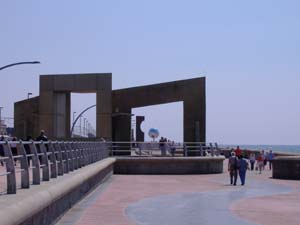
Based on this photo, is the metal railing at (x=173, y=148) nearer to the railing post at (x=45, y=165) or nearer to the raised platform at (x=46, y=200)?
the raised platform at (x=46, y=200)

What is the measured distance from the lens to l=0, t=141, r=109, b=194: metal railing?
9500mm

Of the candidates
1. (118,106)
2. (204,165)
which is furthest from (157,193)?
(118,106)

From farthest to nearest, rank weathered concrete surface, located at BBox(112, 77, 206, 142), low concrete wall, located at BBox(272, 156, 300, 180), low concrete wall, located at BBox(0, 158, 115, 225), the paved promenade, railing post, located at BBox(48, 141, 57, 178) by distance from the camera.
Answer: weathered concrete surface, located at BBox(112, 77, 206, 142), low concrete wall, located at BBox(272, 156, 300, 180), the paved promenade, railing post, located at BBox(48, 141, 57, 178), low concrete wall, located at BBox(0, 158, 115, 225)

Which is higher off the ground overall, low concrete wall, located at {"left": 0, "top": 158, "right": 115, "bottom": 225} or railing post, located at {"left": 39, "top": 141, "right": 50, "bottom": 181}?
railing post, located at {"left": 39, "top": 141, "right": 50, "bottom": 181}

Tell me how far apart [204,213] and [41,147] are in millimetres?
4972

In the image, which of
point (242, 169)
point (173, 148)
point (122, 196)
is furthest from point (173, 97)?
point (122, 196)

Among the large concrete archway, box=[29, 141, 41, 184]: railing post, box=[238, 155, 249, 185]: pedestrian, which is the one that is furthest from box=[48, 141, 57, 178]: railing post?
the large concrete archway

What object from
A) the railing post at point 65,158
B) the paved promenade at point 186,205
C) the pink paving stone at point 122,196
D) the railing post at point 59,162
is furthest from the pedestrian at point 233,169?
the railing post at point 59,162

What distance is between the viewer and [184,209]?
53.9 feet

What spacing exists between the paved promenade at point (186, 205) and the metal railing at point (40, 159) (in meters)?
1.02

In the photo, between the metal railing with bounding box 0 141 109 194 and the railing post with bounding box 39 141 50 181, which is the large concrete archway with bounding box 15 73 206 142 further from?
the railing post with bounding box 39 141 50 181

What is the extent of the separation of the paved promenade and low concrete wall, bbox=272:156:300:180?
21.1ft

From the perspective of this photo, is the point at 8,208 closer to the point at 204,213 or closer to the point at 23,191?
the point at 23,191

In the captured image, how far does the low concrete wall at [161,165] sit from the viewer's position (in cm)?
3450
